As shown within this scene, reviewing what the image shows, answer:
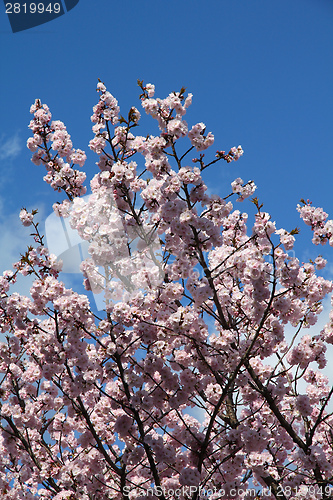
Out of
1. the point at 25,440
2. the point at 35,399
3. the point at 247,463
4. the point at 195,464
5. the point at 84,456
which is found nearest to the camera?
the point at 195,464

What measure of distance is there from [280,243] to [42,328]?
4.24 m

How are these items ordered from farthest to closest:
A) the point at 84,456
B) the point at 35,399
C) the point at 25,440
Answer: the point at 35,399
the point at 25,440
the point at 84,456

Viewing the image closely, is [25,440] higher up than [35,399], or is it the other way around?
[35,399]

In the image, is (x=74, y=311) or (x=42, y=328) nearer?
(x=74, y=311)

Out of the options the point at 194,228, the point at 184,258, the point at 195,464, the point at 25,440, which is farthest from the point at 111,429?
the point at 194,228

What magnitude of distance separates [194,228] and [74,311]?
230 centimetres

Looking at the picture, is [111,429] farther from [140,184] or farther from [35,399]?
[140,184]

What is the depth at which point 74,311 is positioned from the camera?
6.96m

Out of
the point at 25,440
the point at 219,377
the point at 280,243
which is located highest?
the point at 280,243

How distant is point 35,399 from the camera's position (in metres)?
9.36

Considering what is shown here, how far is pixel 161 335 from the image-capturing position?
21.9 ft

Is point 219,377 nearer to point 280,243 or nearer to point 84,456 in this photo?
point 280,243

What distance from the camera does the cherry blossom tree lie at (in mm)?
6676

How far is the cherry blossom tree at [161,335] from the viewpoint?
6676 mm
